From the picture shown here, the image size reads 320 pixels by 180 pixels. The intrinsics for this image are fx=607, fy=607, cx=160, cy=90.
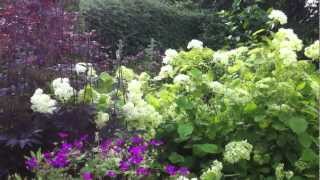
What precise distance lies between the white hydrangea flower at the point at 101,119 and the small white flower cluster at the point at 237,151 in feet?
2.26

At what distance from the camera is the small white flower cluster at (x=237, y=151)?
10.4ft

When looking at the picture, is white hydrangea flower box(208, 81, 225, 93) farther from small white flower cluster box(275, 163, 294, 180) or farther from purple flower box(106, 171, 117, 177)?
purple flower box(106, 171, 117, 177)

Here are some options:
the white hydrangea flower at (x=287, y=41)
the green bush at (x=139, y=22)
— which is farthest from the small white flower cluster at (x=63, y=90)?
the green bush at (x=139, y=22)

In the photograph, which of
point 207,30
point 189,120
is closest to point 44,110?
point 189,120

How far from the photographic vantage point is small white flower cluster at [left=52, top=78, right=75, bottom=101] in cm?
334

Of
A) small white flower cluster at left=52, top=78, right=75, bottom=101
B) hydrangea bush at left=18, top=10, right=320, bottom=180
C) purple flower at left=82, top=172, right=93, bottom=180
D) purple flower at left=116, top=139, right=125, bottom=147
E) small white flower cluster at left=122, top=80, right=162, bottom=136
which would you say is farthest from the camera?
small white flower cluster at left=122, top=80, right=162, bottom=136

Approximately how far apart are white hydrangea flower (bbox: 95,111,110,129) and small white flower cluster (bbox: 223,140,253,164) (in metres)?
0.69

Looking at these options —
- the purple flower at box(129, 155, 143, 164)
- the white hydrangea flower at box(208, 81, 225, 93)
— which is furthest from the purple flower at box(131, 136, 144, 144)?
the white hydrangea flower at box(208, 81, 225, 93)

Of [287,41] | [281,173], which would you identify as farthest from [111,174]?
[287,41]

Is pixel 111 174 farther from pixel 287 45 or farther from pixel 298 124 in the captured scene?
pixel 287 45

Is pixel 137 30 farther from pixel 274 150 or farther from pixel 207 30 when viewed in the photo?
pixel 274 150

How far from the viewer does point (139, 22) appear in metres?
9.09

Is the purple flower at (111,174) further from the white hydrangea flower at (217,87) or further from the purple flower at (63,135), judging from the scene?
the white hydrangea flower at (217,87)

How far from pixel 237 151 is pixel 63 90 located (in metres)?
1.00
